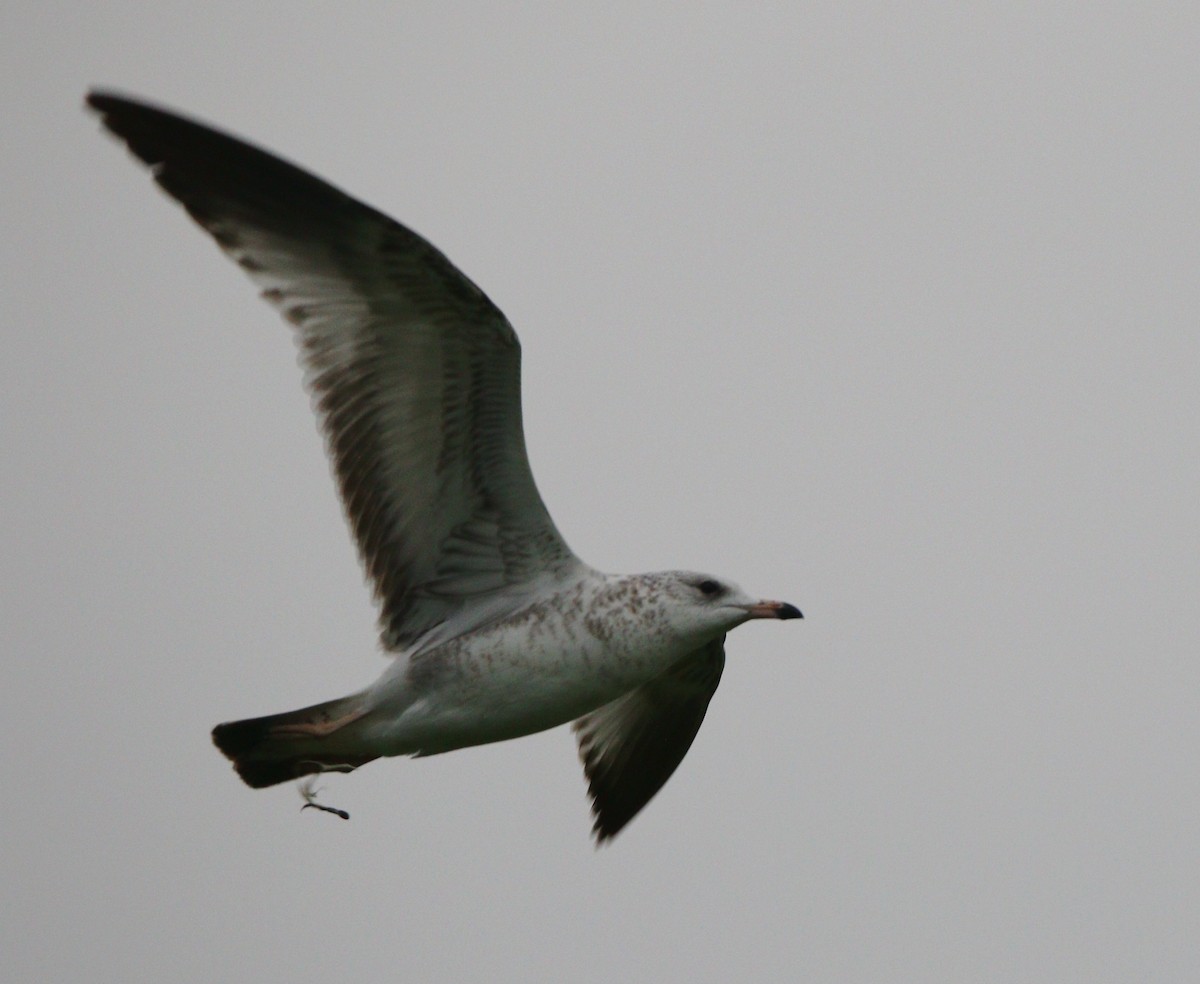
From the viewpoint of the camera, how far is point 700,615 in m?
10.2

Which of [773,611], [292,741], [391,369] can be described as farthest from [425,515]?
[773,611]

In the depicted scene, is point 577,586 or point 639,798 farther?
point 639,798

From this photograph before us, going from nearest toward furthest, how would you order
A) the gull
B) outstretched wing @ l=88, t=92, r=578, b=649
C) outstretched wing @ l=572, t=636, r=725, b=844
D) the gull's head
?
outstretched wing @ l=88, t=92, r=578, b=649, the gull, the gull's head, outstretched wing @ l=572, t=636, r=725, b=844

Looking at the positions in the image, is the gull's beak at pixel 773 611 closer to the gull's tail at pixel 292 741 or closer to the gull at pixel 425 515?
the gull at pixel 425 515

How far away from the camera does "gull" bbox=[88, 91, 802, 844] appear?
Answer: 980 centimetres

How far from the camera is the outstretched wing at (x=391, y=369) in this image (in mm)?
9680

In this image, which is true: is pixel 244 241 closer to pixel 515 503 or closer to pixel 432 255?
pixel 432 255

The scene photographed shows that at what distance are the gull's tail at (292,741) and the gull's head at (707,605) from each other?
63.5 inches

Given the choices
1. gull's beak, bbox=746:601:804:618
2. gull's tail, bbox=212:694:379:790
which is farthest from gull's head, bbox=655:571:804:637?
gull's tail, bbox=212:694:379:790

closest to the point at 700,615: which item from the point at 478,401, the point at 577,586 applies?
the point at 577,586

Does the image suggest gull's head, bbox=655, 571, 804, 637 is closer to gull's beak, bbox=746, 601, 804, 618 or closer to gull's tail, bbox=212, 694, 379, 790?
gull's beak, bbox=746, 601, 804, 618

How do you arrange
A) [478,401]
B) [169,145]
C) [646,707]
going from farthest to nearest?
[646,707]
[478,401]
[169,145]

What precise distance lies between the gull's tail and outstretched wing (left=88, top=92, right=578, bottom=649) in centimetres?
50

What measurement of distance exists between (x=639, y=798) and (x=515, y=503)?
7.54 feet
